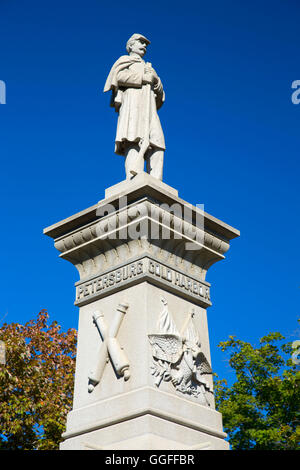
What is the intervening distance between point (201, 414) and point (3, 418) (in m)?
15.2

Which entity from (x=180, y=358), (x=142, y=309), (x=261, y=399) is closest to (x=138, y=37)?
(x=142, y=309)

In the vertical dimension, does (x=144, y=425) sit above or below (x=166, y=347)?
below

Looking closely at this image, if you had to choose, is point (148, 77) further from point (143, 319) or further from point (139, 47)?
point (143, 319)

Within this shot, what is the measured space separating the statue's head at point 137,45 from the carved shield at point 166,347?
4.26 metres

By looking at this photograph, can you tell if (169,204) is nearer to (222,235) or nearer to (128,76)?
(222,235)

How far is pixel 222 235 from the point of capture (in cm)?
808

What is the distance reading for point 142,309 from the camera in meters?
6.89

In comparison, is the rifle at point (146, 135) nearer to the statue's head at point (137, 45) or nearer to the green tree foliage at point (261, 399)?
the statue's head at point (137, 45)

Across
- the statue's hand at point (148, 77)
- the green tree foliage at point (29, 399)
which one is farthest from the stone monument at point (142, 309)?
the green tree foliage at point (29, 399)

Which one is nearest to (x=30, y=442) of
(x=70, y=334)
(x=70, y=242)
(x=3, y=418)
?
(x=3, y=418)

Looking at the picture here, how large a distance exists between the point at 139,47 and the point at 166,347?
448 centimetres

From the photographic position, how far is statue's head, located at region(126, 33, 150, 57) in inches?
354

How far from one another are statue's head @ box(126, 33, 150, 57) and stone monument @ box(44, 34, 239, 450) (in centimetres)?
113
